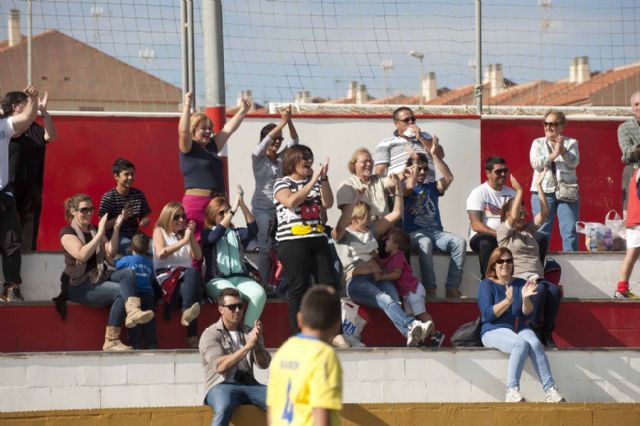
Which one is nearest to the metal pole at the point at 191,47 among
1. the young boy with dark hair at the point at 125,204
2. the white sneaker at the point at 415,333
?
the young boy with dark hair at the point at 125,204

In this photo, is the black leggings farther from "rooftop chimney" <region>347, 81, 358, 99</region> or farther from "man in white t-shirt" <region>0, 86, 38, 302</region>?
"rooftop chimney" <region>347, 81, 358, 99</region>

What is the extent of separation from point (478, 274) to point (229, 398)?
310cm

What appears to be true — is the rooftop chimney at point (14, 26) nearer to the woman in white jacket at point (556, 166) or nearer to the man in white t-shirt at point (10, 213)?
the man in white t-shirt at point (10, 213)

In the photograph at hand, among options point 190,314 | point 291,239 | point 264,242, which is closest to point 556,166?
point 264,242

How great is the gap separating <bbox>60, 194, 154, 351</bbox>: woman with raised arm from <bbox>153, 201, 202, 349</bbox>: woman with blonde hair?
0.31 meters

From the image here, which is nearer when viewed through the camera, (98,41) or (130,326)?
(130,326)

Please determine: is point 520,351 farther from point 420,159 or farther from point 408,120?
point 408,120

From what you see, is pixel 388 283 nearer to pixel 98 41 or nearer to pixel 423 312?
pixel 423 312

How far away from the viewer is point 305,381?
5684mm

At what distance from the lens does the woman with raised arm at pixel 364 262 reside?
31.9 ft

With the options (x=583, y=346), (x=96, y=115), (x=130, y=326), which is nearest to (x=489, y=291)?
(x=583, y=346)

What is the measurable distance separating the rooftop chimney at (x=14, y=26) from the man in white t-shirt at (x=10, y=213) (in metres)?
1.83

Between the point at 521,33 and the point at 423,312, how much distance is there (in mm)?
3887

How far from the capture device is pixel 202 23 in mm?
11398
